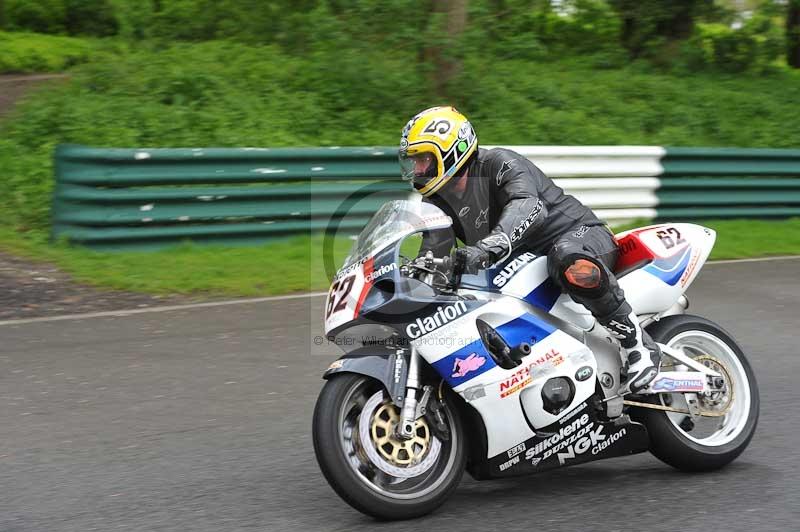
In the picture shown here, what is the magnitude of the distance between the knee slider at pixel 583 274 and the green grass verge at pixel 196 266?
4.32 m

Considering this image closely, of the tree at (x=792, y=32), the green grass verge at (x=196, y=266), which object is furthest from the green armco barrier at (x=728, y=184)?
the tree at (x=792, y=32)

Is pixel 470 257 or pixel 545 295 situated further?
pixel 545 295

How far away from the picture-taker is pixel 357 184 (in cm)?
1127

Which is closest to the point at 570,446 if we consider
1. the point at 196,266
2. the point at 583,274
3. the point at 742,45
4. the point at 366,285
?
the point at 583,274

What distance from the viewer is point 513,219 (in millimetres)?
4633

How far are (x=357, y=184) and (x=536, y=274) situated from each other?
21.5ft

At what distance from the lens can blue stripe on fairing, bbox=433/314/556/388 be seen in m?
4.52

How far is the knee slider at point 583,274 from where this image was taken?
4719 mm

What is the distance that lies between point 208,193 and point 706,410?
6.71 metres

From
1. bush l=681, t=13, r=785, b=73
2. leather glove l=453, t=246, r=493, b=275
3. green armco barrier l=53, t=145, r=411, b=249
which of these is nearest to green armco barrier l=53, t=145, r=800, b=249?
green armco barrier l=53, t=145, r=411, b=249

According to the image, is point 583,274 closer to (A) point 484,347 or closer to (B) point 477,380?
(A) point 484,347

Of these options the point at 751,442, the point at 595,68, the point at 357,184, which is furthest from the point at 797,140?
the point at 751,442

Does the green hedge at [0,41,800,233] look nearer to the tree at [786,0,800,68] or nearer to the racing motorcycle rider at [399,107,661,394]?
the tree at [786,0,800,68]

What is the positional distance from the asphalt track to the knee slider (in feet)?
3.16
